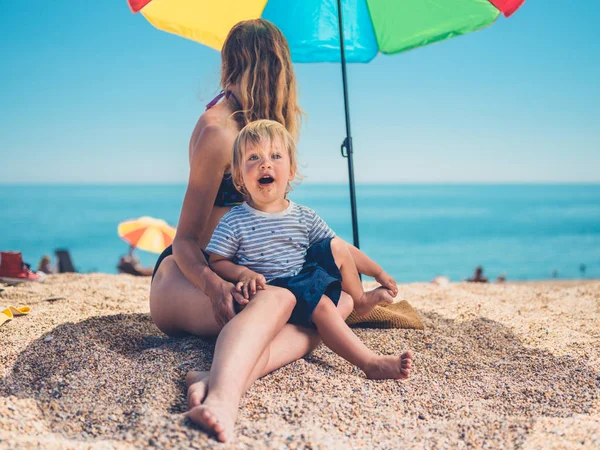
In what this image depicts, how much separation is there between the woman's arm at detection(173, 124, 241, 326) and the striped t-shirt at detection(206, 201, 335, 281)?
0.55 ft

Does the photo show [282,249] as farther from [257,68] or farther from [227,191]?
[257,68]

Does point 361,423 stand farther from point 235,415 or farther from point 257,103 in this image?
point 257,103

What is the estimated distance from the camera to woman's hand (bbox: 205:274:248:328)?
6.72 feet

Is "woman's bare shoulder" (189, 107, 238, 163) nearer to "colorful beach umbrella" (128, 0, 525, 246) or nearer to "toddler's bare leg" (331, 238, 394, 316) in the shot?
"toddler's bare leg" (331, 238, 394, 316)

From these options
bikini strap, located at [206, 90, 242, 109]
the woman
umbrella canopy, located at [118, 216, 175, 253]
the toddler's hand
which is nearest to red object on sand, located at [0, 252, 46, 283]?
umbrella canopy, located at [118, 216, 175, 253]

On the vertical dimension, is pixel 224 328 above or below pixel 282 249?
below

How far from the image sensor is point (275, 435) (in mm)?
1592

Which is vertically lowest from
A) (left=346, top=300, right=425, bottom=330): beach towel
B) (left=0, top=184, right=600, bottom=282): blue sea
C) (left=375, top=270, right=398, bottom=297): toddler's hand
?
(left=0, top=184, right=600, bottom=282): blue sea

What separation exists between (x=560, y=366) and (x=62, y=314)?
2.84m

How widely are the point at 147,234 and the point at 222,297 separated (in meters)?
4.60

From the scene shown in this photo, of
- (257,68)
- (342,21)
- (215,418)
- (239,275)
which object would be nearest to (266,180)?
(239,275)

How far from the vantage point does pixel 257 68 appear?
8.29 ft

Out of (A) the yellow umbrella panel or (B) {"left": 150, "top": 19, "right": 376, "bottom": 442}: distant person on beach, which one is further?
(A) the yellow umbrella panel

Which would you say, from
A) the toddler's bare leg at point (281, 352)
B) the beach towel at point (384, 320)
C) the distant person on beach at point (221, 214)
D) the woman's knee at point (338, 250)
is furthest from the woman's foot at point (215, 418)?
the beach towel at point (384, 320)
